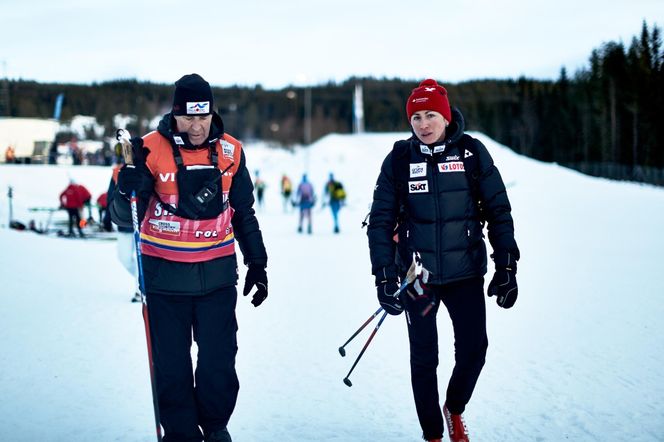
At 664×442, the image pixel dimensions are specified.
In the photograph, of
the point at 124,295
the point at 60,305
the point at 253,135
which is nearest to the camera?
the point at 60,305

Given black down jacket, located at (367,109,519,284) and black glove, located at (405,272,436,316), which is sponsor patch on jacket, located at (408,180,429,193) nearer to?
black down jacket, located at (367,109,519,284)

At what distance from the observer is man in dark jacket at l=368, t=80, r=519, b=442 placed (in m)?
3.37

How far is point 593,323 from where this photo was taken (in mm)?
6508

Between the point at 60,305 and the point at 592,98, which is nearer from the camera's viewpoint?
the point at 60,305

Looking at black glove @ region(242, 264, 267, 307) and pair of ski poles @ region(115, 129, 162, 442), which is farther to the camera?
black glove @ region(242, 264, 267, 307)

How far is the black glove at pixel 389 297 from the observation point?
11.1ft

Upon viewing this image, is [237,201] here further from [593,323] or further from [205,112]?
[593,323]

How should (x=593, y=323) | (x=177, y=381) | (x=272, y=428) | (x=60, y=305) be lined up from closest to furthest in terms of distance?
1. (x=177, y=381)
2. (x=272, y=428)
3. (x=593, y=323)
4. (x=60, y=305)

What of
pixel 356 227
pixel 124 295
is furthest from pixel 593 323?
pixel 356 227

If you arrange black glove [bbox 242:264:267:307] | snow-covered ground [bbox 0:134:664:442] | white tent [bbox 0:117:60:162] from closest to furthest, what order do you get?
black glove [bbox 242:264:267:307], snow-covered ground [bbox 0:134:664:442], white tent [bbox 0:117:60:162]

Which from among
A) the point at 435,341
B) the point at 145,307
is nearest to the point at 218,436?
the point at 145,307

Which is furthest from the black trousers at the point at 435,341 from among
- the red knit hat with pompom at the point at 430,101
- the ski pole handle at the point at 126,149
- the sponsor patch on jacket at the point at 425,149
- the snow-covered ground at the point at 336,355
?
Result: the ski pole handle at the point at 126,149

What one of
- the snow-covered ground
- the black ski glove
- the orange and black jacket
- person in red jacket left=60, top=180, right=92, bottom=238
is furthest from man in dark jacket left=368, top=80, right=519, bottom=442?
person in red jacket left=60, top=180, right=92, bottom=238

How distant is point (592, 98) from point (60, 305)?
255 feet
